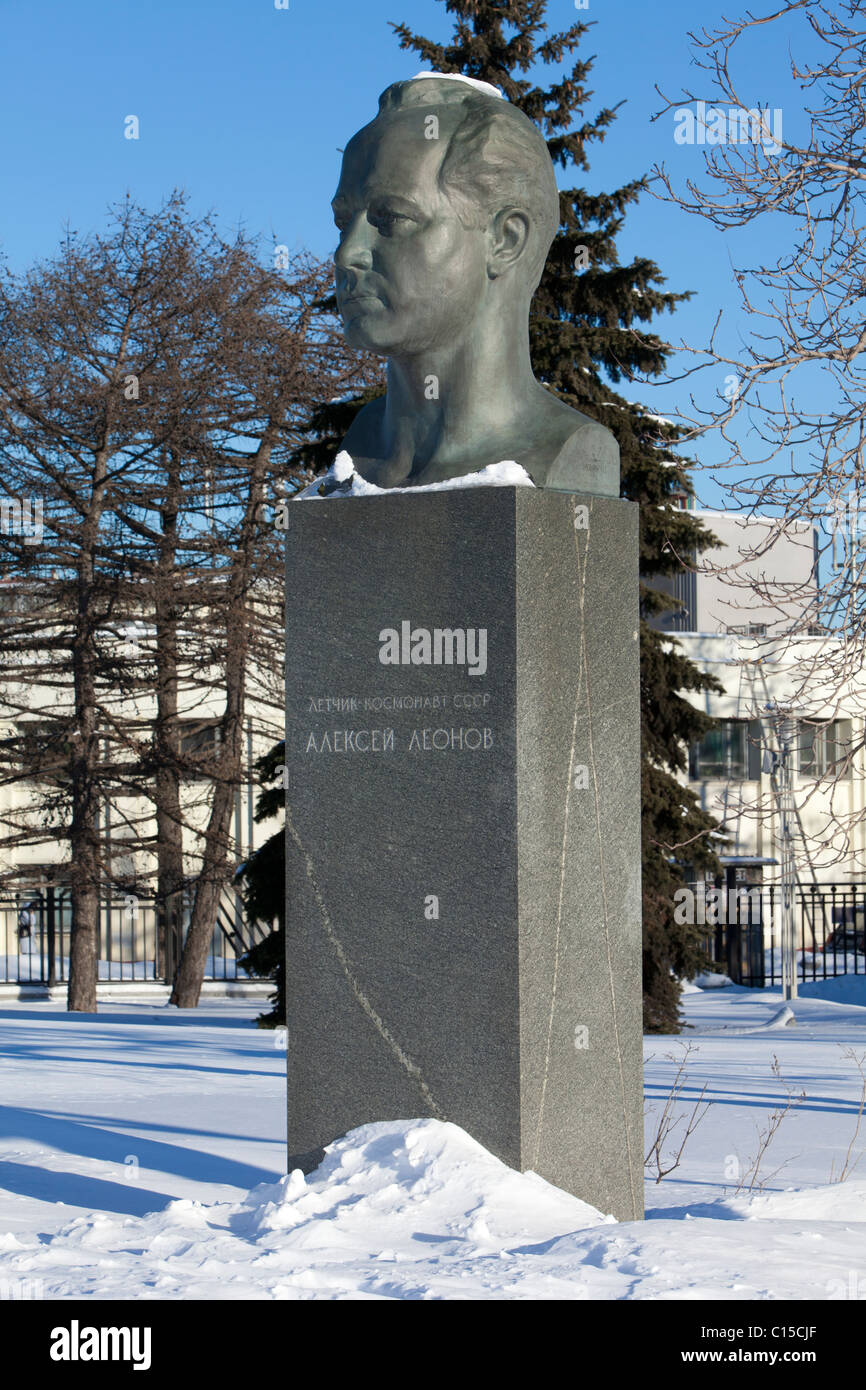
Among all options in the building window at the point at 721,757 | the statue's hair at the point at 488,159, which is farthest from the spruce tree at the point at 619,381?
the building window at the point at 721,757

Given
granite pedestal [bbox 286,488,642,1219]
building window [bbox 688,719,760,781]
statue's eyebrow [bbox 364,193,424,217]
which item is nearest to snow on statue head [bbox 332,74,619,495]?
statue's eyebrow [bbox 364,193,424,217]

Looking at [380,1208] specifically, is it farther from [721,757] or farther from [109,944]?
[721,757]

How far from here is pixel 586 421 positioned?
7.18 metres

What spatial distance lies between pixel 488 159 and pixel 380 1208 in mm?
4120

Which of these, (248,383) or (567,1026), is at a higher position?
(248,383)

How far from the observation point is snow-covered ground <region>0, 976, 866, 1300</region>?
190 inches

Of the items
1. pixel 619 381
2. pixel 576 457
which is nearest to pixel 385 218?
pixel 576 457

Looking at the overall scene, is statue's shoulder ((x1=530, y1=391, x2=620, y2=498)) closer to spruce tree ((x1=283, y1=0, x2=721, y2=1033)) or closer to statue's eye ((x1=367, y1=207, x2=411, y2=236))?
statue's eye ((x1=367, y1=207, x2=411, y2=236))

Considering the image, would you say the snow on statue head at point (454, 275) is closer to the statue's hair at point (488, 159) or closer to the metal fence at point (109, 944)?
the statue's hair at point (488, 159)

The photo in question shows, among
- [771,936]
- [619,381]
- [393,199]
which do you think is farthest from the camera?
[771,936]

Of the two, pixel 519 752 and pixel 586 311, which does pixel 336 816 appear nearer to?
pixel 519 752

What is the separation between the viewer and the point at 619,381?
17.4m

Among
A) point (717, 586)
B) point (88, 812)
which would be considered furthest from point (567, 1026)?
point (717, 586)

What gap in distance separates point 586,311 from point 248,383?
17.3 feet
